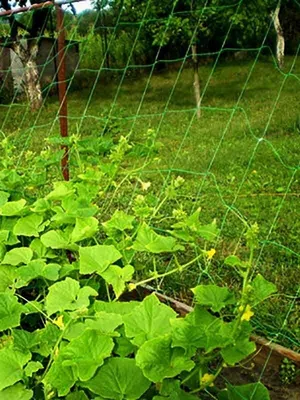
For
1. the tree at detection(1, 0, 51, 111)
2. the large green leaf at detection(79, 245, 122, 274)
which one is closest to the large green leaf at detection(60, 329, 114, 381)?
the large green leaf at detection(79, 245, 122, 274)

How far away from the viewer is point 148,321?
1.45 meters

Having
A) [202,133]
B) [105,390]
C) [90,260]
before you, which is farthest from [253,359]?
[202,133]

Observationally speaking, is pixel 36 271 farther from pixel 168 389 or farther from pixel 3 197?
pixel 168 389

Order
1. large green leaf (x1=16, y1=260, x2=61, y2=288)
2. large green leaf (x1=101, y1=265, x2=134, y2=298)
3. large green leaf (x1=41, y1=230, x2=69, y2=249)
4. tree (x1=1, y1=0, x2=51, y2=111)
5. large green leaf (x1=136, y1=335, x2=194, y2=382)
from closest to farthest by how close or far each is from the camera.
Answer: large green leaf (x1=136, y1=335, x2=194, y2=382) → large green leaf (x1=101, y1=265, x2=134, y2=298) → large green leaf (x1=16, y1=260, x2=61, y2=288) → large green leaf (x1=41, y1=230, x2=69, y2=249) → tree (x1=1, y1=0, x2=51, y2=111)

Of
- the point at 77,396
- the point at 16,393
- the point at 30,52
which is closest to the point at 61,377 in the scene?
the point at 77,396

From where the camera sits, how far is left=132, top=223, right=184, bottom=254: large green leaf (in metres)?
1.74

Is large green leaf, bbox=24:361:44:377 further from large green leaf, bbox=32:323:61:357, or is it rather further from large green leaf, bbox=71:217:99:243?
large green leaf, bbox=71:217:99:243

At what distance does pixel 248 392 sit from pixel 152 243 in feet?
1.47

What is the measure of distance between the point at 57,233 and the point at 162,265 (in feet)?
3.09

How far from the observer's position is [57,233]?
2.01 metres

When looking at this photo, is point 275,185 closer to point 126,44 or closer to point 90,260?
point 90,260

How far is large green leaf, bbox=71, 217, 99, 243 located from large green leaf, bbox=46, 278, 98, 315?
0.25 metres

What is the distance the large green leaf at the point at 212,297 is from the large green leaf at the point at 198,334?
0.16 ft

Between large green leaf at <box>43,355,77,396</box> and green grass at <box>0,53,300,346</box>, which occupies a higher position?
large green leaf at <box>43,355,77,396</box>
